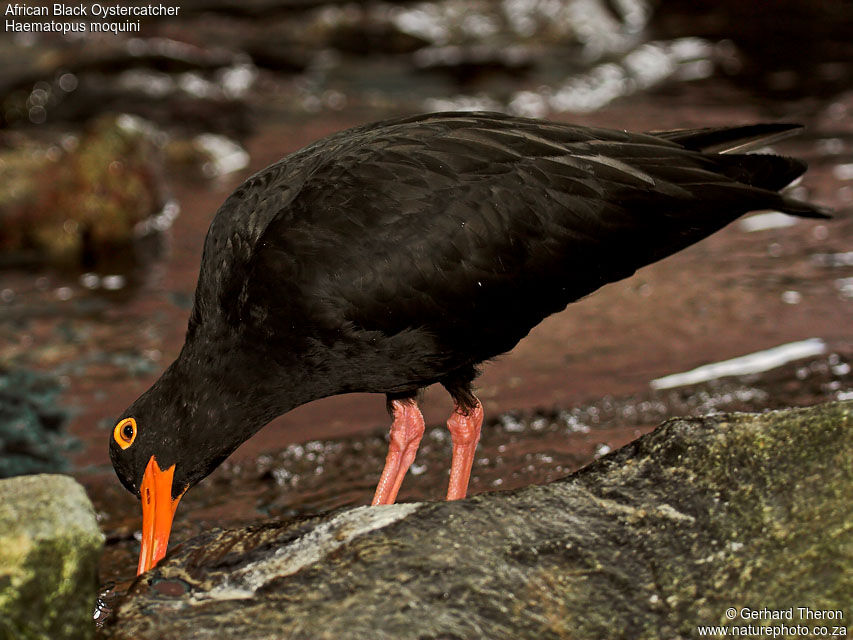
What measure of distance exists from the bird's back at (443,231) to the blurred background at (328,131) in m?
1.13

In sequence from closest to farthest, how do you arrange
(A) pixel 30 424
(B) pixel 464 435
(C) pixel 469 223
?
(C) pixel 469 223 < (B) pixel 464 435 < (A) pixel 30 424

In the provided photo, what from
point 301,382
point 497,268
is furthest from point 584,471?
point 301,382

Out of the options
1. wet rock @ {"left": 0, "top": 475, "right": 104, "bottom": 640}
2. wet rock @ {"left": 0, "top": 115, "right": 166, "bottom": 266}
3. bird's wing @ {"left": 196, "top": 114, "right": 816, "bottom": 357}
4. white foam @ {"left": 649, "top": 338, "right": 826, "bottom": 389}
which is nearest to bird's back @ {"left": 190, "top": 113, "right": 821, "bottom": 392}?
bird's wing @ {"left": 196, "top": 114, "right": 816, "bottom": 357}

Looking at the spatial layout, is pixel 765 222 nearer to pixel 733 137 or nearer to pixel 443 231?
pixel 733 137

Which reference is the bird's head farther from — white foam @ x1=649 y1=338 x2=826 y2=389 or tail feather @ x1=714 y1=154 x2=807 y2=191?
white foam @ x1=649 y1=338 x2=826 y2=389

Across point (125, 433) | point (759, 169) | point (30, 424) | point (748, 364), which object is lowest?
point (748, 364)

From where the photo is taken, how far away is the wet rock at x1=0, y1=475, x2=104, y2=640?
9.56ft

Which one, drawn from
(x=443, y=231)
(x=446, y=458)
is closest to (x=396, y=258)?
(x=443, y=231)

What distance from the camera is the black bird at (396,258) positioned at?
13.0ft

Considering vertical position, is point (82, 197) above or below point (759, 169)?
below

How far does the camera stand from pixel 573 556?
328 cm

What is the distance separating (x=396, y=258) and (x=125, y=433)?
1.18 metres

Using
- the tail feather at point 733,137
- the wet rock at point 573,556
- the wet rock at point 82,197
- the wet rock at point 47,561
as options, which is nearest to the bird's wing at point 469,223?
the tail feather at point 733,137

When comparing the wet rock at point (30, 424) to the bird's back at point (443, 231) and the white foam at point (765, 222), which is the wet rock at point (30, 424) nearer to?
the bird's back at point (443, 231)
